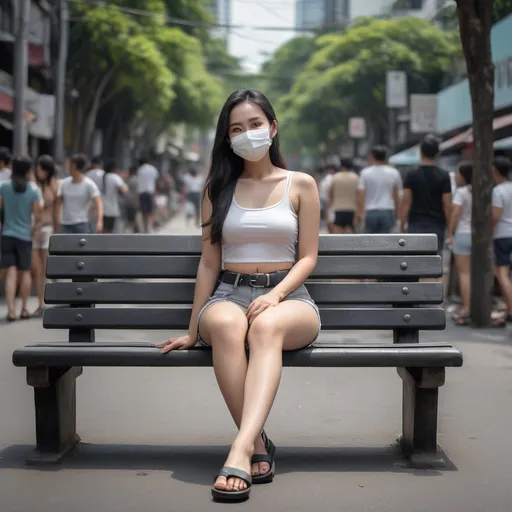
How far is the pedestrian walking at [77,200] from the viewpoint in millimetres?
12508

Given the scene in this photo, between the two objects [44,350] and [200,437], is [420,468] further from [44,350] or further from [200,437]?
[44,350]

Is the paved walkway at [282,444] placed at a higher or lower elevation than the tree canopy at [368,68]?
lower

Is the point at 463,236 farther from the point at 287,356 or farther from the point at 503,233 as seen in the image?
the point at 287,356

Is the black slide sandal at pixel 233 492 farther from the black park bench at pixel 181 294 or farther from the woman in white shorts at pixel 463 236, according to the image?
the woman in white shorts at pixel 463 236

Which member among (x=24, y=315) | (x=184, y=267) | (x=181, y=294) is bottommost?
(x=24, y=315)

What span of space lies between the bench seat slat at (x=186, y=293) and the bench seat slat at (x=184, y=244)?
158 millimetres

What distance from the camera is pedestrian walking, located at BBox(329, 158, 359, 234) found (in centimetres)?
1572

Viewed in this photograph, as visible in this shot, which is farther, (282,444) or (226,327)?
(282,444)

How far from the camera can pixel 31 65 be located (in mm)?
36625

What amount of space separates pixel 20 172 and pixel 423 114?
22.8 metres

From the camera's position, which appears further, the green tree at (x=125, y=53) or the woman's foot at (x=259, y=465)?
the green tree at (x=125, y=53)

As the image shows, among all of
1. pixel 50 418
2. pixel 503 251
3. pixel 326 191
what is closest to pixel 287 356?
pixel 50 418

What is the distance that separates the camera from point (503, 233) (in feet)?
36.0

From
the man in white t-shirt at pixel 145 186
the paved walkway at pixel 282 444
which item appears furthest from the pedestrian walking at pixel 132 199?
the paved walkway at pixel 282 444
